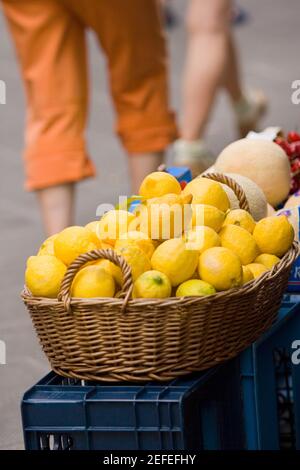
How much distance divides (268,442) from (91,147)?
5.04 meters

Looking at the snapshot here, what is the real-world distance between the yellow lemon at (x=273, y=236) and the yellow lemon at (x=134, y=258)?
390 mm

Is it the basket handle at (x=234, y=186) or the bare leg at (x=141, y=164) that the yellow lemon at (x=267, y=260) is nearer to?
the basket handle at (x=234, y=186)

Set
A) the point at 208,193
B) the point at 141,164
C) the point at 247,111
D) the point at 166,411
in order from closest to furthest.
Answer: the point at 166,411 → the point at 208,193 → the point at 141,164 → the point at 247,111

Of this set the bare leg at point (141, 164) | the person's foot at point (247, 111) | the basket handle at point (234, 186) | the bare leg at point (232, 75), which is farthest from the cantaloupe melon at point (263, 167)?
the person's foot at point (247, 111)

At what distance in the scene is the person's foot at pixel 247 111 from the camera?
21.0 ft

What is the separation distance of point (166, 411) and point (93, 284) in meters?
0.33

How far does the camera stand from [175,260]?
8.54ft

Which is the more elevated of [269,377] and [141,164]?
[141,164]

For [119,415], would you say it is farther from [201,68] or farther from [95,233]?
[201,68]

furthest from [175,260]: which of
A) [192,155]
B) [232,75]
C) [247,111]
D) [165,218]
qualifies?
[247,111]

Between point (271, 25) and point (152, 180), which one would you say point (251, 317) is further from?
point (271, 25)

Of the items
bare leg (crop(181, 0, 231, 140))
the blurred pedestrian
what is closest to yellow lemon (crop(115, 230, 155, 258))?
the blurred pedestrian

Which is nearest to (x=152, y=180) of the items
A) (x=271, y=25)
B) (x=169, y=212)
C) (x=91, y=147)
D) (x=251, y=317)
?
(x=169, y=212)

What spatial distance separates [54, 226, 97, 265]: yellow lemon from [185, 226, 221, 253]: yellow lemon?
0.75 feet
